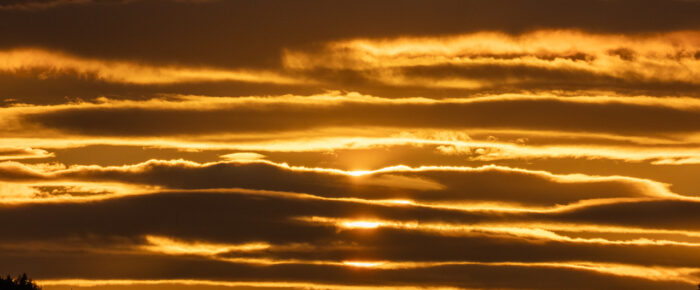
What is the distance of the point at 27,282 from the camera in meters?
142

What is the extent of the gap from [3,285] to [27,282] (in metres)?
6.96

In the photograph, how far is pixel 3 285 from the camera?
136 meters
